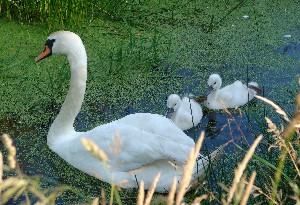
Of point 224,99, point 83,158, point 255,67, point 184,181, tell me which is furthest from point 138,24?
point 184,181

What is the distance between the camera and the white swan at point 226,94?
14.5 feet

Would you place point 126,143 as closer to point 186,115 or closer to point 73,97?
point 73,97

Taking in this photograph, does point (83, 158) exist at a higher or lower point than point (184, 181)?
lower

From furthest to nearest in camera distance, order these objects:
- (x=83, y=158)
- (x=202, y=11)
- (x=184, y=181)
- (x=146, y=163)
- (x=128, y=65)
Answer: (x=202, y=11) → (x=128, y=65) → (x=83, y=158) → (x=146, y=163) → (x=184, y=181)

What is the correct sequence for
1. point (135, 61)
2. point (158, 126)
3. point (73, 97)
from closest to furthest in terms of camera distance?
point (158, 126) < point (73, 97) < point (135, 61)

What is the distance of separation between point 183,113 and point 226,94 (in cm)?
42

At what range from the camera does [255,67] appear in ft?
16.7

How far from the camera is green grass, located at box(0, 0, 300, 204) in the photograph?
4172mm

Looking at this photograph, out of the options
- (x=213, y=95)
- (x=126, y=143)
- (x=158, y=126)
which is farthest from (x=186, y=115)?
(x=126, y=143)

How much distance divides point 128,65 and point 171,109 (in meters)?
0.80

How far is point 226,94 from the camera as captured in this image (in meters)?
4.46

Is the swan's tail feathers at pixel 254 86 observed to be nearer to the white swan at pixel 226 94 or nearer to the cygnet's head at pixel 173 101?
the white swan at pixel 226 94

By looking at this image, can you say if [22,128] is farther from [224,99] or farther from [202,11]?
[202,11]

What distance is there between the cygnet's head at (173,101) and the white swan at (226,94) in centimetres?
30
